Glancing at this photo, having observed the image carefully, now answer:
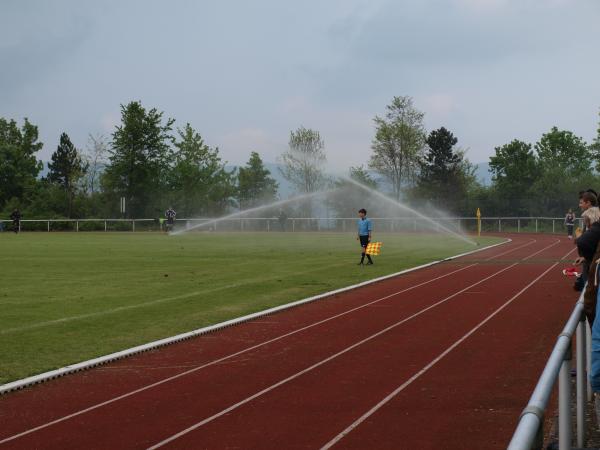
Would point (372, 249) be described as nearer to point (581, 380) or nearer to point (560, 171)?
point (581, 380)

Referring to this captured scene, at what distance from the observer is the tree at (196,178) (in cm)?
7781

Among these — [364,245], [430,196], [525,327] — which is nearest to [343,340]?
[525,327]

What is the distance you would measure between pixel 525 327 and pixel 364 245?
13654 millimetres

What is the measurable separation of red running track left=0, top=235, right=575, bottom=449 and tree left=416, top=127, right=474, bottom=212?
66396 mm

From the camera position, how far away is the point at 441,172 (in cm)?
8075

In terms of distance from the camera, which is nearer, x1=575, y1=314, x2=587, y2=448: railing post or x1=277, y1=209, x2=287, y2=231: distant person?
x1=575, y1=314, x2=587, y2=448: railing post

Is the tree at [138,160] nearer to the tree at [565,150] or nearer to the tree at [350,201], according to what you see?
the tree at [350,201]

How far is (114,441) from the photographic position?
6.16 m

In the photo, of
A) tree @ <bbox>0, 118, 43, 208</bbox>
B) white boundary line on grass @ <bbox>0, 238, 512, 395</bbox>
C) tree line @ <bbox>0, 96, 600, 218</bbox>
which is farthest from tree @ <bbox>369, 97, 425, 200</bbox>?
white boundary line on grass @ <bbox>0, 238, 512, 395</bbox>

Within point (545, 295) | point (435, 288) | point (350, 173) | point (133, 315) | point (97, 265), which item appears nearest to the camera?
point (133, 315)

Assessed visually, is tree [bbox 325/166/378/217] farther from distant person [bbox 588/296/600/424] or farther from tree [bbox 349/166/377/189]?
distant person [bbox 588/296/600/424]

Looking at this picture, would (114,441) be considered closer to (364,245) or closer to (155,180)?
(364,245)

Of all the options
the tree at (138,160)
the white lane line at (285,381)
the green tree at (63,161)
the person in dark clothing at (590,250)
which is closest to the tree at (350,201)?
the tree at (138,160)

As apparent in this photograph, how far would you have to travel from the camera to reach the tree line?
71.9 meters
